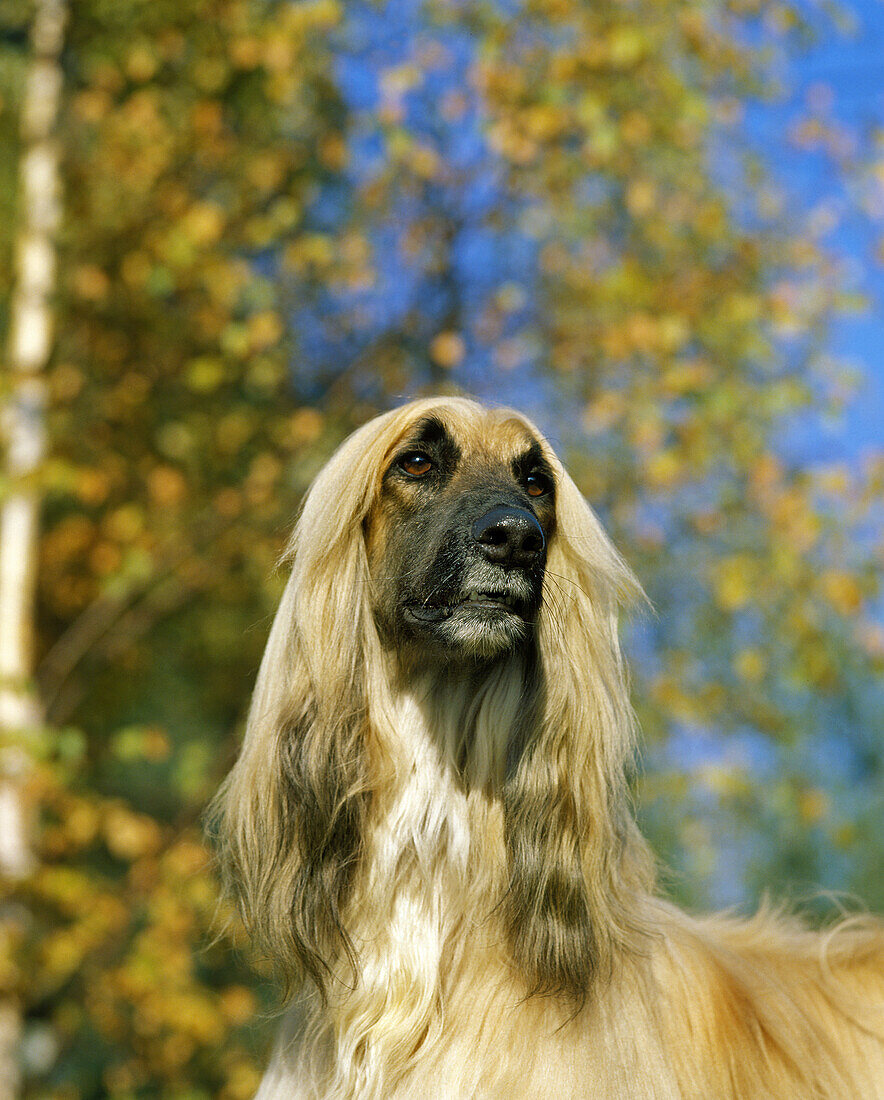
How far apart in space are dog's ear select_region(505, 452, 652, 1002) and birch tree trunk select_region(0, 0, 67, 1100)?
2716 mm

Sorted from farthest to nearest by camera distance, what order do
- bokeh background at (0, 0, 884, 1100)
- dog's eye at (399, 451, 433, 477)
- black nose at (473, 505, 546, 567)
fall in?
1. bokeh background at (0, 0, 884, 1100)
2. dog's eye at (399, 451, 433, 477)
3. black nose at (473, 505, 546, 567)

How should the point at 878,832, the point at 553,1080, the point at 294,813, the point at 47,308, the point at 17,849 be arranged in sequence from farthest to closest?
the point at 878,832 < the point at 47,308 < the point at 17,849 < the point at 294,813 < the point at 553,1080

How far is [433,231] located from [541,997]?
11.8 feet

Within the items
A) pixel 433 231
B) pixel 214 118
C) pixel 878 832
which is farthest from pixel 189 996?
pixel 878 832

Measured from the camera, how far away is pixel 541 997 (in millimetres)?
1844

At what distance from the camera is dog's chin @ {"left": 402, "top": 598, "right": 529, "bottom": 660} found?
190 cm

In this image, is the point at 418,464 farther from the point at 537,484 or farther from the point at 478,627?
the point at 478,627

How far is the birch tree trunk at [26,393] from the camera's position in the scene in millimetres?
4266

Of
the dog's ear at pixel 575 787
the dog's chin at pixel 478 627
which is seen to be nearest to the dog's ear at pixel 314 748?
the dog's chin at pixel 478 627

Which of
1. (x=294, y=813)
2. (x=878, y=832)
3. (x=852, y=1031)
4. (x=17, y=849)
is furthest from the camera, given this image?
(x=878, y=832)

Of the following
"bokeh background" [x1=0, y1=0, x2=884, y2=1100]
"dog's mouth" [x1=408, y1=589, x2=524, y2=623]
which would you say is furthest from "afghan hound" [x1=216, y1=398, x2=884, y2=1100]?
"bokeh background" [x1=0, y1=0, x2=884, y2=1100]

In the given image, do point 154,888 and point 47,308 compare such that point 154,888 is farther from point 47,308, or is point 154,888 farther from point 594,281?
point 594,281

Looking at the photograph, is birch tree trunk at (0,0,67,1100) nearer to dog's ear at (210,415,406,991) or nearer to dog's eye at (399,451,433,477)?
dog's ear at (210,415,406,991)

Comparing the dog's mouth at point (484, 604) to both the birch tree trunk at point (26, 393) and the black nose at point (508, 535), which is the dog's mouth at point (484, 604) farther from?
the birch tree trunk at point (26, 393)
